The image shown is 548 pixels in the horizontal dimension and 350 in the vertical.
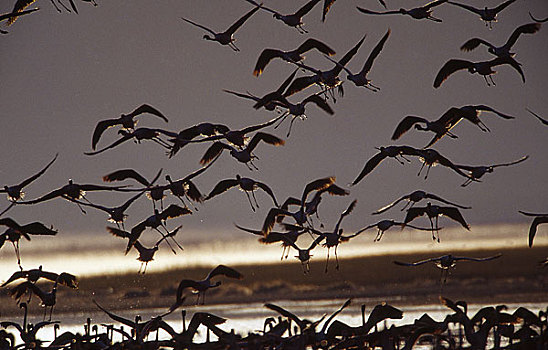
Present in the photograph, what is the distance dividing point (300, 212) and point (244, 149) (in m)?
2.16

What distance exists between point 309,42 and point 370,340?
8979 millimetres

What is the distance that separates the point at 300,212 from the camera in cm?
2877

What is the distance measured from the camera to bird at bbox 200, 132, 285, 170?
28439 mm

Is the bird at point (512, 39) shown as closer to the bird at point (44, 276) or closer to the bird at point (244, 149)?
the bird at point (244, 149)

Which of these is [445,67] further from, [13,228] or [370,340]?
[13,228]

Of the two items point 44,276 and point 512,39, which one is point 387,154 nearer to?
point 512,39

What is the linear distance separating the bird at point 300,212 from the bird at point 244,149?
144 cm

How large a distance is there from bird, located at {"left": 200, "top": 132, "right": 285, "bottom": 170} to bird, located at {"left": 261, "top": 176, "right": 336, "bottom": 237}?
1.44 metres

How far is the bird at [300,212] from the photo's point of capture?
28.6 metres

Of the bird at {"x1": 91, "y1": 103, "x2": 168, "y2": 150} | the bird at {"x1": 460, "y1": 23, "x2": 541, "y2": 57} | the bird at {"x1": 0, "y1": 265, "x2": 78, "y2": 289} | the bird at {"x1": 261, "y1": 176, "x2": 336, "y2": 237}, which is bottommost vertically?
the bird at {"x1": 0, "y1": 265, "x2": 78, "y2": 289}

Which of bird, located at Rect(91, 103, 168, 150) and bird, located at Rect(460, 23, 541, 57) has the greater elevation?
bird, located at Rect(460, 23, 541, 57)

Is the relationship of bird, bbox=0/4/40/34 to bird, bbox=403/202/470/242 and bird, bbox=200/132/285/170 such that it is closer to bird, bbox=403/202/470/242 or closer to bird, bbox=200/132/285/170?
bird, bbox=200/132/285/170

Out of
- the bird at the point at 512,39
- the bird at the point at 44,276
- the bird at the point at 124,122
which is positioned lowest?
the bird at the point at 44,276

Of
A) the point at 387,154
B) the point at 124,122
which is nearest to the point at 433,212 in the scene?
the point at 387,154
